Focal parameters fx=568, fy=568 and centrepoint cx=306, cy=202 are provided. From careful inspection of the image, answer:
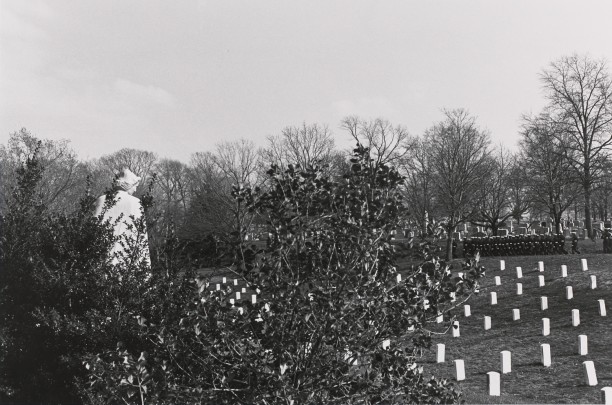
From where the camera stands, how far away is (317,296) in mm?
3607

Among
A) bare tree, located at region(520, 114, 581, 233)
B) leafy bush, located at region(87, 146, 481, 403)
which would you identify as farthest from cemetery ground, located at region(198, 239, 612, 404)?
bare tree, located at region(520, 114, 581, 233)

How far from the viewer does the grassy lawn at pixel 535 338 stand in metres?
10.4

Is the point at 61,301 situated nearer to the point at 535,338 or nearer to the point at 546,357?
the point at 546,357

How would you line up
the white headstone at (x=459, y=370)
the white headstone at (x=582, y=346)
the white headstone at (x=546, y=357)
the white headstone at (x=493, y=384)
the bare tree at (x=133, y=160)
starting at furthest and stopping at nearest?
the bare tree at (x=133, y=160), the white headstone at (x=582, y=346), the white headstone at (x=546, y=357), the white headstone at (x=459, y=370), the white headstone at (x=493, y=384)

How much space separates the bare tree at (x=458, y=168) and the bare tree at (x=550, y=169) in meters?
3.48

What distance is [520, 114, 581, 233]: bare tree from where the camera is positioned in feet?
113

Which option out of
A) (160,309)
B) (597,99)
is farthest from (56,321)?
(597,99)

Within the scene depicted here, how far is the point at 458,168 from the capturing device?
29.8 m

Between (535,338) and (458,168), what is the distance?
16113 mm

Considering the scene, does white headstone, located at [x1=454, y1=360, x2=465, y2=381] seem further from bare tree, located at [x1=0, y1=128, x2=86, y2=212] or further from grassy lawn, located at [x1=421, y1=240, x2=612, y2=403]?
bare tree, located at [x1=0, y1=128, x2=86, y2=212]

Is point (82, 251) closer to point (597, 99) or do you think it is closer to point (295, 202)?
point (295, 202)

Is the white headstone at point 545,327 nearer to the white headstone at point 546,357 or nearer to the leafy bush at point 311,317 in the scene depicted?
the white headstone at point 546,357

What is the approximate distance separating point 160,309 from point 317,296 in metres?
2.78

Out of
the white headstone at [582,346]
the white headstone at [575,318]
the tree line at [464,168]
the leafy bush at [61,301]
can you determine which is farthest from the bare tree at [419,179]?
the leafy bush at [61,301]
